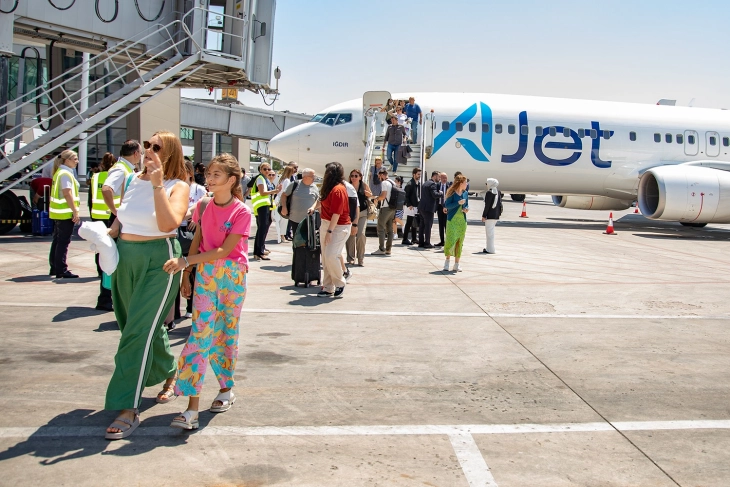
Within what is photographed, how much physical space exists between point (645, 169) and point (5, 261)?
1867cm

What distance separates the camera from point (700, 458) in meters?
4.17

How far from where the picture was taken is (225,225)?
15.3 feet

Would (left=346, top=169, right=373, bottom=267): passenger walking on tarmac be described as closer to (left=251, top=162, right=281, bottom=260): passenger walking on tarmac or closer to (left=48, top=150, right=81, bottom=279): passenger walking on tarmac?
Result: (left=251, top=162, right=281, bottom=260): passenger walking on tarmac

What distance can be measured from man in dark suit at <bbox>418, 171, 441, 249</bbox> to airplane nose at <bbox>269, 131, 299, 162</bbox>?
258 inches

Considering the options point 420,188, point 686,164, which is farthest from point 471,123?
point 686,164

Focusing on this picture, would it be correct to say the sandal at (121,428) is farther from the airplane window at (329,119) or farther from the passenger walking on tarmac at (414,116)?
the airplane window at (329,119)

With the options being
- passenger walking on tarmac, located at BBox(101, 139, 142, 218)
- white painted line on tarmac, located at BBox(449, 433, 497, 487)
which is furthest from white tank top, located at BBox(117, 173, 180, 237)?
white painted line on tarmac, located at BBox(449, 433, 497, 487)

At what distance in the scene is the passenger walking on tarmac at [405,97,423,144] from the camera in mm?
19922

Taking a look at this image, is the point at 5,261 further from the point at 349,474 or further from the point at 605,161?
the point at 605,161

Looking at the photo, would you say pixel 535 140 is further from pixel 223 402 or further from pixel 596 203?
pixel 223 402

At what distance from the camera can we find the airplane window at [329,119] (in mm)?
20422

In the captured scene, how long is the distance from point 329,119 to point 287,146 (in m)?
1.49

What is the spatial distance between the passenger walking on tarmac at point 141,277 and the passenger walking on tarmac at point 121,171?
0.87m

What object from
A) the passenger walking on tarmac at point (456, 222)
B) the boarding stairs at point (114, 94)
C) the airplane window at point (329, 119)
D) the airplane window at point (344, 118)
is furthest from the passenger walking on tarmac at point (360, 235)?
the airplane window at point (329, 119)
